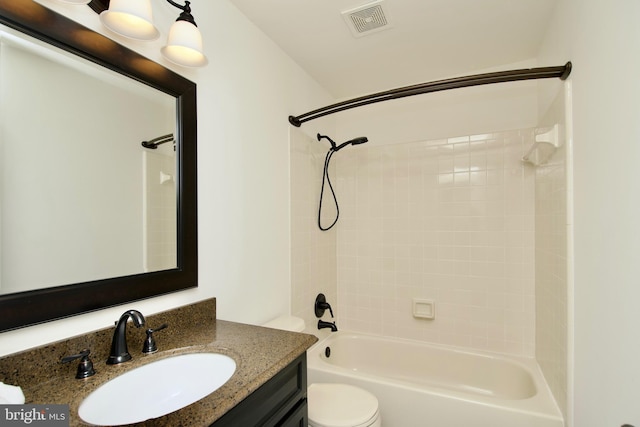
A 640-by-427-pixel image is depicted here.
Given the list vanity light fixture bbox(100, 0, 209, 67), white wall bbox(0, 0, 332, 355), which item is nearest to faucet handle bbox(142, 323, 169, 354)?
white wall bbox(0, 0, 332, 355)

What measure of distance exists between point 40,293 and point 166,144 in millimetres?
645

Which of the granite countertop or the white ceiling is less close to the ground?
the white ceiling

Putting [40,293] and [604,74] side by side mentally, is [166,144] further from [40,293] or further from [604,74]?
[604,74]

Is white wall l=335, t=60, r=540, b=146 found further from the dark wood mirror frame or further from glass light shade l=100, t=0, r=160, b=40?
glass light shade l=100, t=0, r=160, b=40

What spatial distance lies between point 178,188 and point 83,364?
0.66m

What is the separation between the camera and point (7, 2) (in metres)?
0.78

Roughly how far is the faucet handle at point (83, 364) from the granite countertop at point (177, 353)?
0.06ft

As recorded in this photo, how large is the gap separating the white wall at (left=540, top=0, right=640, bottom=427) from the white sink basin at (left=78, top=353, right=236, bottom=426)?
1.19 m

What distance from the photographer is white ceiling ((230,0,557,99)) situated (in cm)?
156

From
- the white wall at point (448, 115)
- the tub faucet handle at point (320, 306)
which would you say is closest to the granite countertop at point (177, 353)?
the tub faucet handle at point (320, 306)

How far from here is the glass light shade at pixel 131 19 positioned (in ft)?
2.95

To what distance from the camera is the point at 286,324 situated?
1.72 metres

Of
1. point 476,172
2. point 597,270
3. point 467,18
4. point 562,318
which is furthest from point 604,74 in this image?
point 476,172

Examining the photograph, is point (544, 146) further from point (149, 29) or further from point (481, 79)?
point (149, 29)
